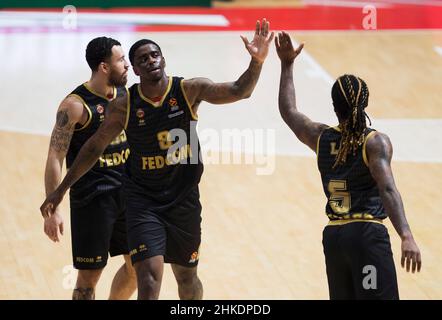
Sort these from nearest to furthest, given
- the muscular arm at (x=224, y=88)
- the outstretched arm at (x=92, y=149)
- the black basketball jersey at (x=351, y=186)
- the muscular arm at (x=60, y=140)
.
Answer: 1. the black basketball jersey at (x=351, y=186)
2. the muscular arm at (x=224, y=88)
3. the outstretched arm at (x=92, y=149)
4. the muscular arm at (x=60, y=140)

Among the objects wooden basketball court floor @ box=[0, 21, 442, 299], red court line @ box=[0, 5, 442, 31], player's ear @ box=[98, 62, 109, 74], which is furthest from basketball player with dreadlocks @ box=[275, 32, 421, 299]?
red court line @ box=[0, 5, 442, 31]

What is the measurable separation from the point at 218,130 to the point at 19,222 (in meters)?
3.71

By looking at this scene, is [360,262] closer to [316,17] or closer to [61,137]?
[61,137]

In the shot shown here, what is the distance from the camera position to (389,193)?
5.97 meters

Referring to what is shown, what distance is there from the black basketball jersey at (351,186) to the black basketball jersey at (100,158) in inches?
80.8

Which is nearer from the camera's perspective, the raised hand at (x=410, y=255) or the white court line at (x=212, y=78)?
the raised hand at (x=410, y=255)

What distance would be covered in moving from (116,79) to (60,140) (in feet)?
2.18

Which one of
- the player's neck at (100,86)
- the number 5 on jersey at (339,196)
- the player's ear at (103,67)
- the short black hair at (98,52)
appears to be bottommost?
the number 5 on jersey at (339,196)

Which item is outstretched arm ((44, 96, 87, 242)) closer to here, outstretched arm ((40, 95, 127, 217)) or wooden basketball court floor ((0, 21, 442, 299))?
outstretched arm ((40, 95, 127, 217))

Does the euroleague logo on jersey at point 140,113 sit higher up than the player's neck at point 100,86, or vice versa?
the player's neck at point 100,86

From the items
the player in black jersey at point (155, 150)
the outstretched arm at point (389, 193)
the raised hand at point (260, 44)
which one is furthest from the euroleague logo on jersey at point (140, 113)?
the outstretched arm at point (389, 193)

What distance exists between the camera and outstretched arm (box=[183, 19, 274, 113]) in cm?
680

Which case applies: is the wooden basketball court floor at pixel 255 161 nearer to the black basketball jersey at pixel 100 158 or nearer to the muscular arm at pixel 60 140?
the black basketball jersey at pixel 100 158

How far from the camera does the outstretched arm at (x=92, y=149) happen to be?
720cm
